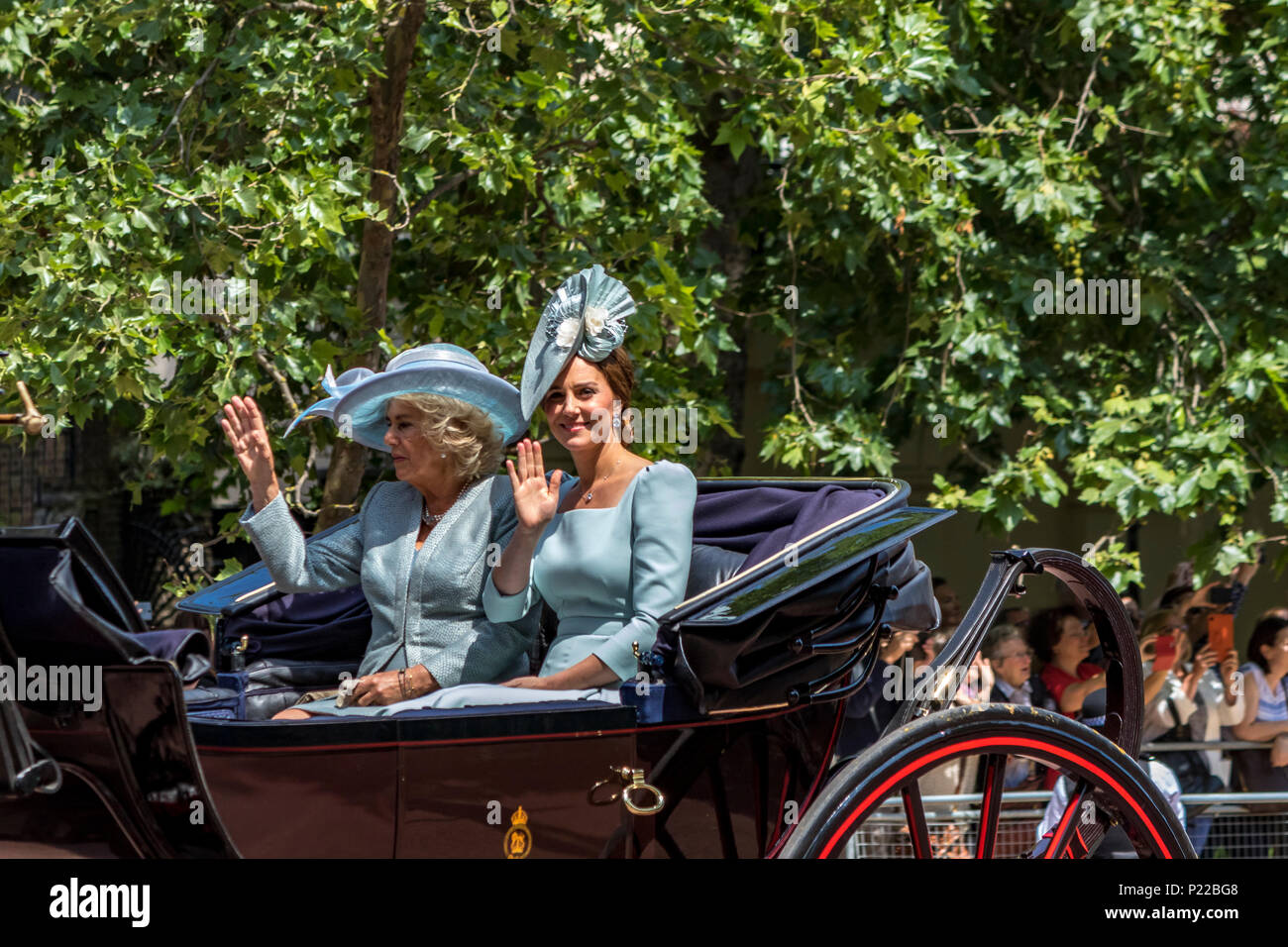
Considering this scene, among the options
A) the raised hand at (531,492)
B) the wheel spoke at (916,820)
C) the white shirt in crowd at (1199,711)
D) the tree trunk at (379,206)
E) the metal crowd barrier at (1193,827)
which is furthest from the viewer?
the white shirt in crowd at (1199,711)

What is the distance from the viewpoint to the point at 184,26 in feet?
15.8

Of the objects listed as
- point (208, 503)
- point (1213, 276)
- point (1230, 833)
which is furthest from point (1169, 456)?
point (208, 503)

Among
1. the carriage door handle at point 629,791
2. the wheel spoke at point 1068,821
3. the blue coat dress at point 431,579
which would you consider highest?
the blue coat dress at point 431,579

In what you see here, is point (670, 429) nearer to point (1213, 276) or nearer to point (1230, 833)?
point (1230, 833)

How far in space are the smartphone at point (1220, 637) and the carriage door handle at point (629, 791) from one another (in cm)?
352

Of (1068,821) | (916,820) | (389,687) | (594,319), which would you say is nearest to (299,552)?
(389,687)

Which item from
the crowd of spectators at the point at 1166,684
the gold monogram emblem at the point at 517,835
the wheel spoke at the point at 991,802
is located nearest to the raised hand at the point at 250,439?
the gold monogram emblem at the point at 517,835

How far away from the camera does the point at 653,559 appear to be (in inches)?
118

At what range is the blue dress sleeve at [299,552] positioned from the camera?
3139 millimetres

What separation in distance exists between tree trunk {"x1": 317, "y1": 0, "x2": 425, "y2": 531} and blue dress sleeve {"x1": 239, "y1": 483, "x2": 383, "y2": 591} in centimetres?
139

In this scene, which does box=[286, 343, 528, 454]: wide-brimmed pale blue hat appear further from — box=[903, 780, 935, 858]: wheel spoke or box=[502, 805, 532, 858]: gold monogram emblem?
box=[903, 780, 935, 858]: wheel spoke

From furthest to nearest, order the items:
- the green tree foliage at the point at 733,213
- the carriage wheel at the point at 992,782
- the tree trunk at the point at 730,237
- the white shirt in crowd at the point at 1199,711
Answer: the tree trunk at the point at 730,237 → the white shirt in crowd at the point at 1199,711 → the green tree foliage at the point at 733,213 → the carriage wheel at the point at 992,782

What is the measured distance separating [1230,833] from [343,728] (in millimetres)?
2897

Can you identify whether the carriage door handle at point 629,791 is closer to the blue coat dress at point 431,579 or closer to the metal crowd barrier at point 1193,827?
the blue coat dress at point 431,579
